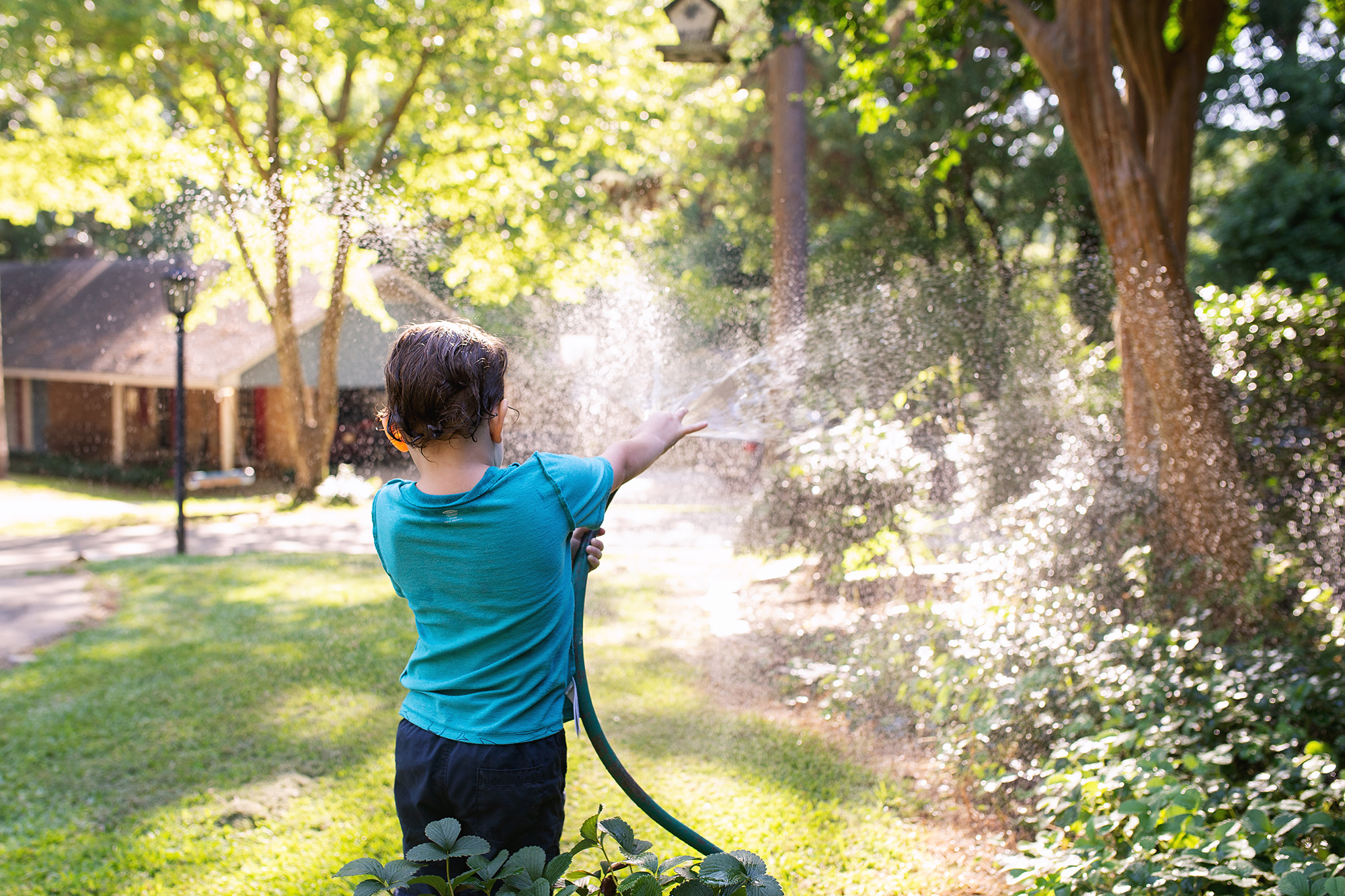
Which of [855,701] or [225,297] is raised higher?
[225,297]

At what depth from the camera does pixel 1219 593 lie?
3.96m

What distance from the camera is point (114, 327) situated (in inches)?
723

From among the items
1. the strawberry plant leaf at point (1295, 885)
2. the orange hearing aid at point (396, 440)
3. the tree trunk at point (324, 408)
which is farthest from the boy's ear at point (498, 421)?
the tree trunk at point (324, 408)

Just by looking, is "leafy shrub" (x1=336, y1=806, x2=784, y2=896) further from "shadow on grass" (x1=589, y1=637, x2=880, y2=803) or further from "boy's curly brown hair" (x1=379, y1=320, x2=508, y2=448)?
"shadow on grass" (x1=589, y1=637, x2=880, y2=803)

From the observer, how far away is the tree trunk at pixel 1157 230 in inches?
168

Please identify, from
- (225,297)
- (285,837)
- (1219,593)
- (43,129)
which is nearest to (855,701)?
(1219,593)

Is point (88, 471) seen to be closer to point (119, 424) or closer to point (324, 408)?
point (119, 424)

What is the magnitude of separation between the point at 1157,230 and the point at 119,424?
18.6 metres

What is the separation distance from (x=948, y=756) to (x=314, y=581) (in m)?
5.61

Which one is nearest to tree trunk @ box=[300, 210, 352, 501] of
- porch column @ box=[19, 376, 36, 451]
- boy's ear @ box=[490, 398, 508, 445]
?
boy's ear @ box=[490, 398, 508, 445]

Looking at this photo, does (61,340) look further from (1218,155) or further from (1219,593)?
(1218,155)

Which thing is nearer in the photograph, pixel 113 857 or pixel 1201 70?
pixel 113 857

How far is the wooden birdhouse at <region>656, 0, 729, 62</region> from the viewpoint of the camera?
6945 mm

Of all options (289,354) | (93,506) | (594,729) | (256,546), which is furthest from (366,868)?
(93,506)
